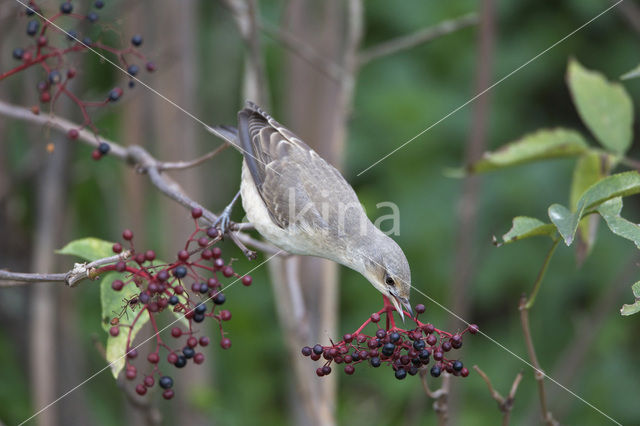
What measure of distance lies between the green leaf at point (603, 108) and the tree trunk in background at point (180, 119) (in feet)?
8.31

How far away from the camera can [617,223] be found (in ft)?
8.07

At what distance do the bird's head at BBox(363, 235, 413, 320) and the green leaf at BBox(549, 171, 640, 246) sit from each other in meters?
0.99

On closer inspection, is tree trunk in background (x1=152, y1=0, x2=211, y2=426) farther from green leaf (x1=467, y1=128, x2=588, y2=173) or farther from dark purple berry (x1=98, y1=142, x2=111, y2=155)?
green leaf (x1=467, y1=128, x2=588, y2=173)

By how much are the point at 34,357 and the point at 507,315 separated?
4356 mm

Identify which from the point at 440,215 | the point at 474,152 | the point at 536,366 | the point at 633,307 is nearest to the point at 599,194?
the point at 633,307

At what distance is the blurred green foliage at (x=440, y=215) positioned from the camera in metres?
6.33

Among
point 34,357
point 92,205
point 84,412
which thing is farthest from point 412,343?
point 92,205

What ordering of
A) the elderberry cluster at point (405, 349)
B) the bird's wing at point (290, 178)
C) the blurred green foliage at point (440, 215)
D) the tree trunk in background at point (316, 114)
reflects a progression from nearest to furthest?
the elderberry cluster at point (405, 349)
the bird's wing at point (290, 178)
the tree trunk in background at point (316, 114)
the blurred green foliage at point (440, 215)

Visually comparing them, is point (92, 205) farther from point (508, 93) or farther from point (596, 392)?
point (596, 392)

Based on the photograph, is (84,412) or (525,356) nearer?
(84,412)

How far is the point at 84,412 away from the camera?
206 inches

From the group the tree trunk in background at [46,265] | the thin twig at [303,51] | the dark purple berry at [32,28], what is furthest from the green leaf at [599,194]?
the tree trunk in background at [46,265]

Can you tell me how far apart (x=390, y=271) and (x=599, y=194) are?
3.78ft

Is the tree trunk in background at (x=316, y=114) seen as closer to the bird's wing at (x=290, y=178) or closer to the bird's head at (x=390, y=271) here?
the bird's wing at (x=290, y=178)
